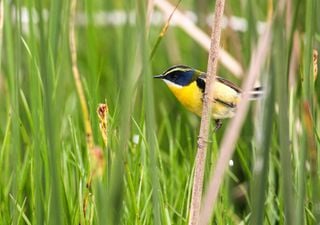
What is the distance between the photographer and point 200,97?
182 centimetres

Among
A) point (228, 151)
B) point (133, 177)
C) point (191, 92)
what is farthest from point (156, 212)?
point (191, 92)

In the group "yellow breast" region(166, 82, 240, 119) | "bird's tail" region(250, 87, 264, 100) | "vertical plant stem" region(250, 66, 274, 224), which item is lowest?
"yellow breast" region(166, 82, 240, 119)

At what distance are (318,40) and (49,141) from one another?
0.84 metres

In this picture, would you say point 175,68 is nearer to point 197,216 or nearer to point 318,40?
point 318,40

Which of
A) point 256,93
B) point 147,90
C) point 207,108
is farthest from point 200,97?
point 147,90

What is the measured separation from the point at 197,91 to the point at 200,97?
0.7 inches

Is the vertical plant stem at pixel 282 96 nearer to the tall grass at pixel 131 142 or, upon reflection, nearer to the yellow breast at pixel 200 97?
the tall grass at pixel 131 142

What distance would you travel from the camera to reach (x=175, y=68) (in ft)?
6.03

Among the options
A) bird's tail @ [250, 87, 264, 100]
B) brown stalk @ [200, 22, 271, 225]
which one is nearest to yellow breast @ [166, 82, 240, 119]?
bird's tail @ [250, 87, 264, 100]

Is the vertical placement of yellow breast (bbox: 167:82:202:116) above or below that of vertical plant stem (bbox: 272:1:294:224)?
below

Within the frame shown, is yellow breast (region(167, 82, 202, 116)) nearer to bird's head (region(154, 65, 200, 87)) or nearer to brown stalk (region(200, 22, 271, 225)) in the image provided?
bird's head (region(154, 65, 200, 87))

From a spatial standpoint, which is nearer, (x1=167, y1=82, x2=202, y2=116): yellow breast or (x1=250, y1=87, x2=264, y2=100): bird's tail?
(x1=250, y1=87, x2=264, y2=100): bird's tail

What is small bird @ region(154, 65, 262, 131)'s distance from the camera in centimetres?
182

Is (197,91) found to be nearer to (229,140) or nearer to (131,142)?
(131,142)
